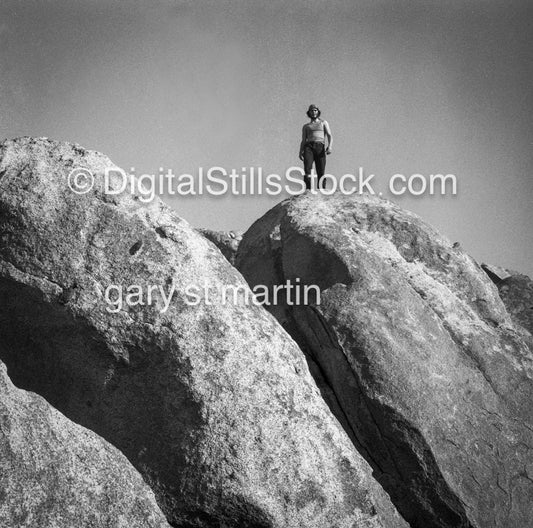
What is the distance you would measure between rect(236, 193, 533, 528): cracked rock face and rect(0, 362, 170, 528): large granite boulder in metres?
4.26

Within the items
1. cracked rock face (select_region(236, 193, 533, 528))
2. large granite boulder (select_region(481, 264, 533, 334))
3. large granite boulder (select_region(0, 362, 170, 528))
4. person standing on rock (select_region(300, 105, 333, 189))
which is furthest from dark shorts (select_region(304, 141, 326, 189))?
large granite boulder (select_region(0, 362, 170, 528))

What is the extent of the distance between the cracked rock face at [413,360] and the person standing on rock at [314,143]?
403 cm

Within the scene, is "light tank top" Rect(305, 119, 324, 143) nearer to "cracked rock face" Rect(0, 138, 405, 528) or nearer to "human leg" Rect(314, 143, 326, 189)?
"human leg" Rect(314, 143, 326, 189)

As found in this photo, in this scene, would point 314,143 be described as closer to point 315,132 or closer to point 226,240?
point 315,132

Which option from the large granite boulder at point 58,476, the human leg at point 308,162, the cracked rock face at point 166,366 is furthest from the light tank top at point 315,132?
the large granite boulder at point 58,476

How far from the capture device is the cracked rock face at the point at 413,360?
36.4 feet

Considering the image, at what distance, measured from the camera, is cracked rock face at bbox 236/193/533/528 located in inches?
437

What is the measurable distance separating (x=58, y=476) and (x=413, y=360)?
583 centimetres

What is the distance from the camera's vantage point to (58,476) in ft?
24.7

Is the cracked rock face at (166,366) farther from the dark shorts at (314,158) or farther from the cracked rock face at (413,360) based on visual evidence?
the dark shorts at (314,158)

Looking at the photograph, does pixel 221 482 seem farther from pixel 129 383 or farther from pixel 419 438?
pixel 419 438

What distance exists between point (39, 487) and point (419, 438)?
5.59m

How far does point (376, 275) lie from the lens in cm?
1268

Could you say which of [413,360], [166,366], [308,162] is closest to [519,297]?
[413,360]
